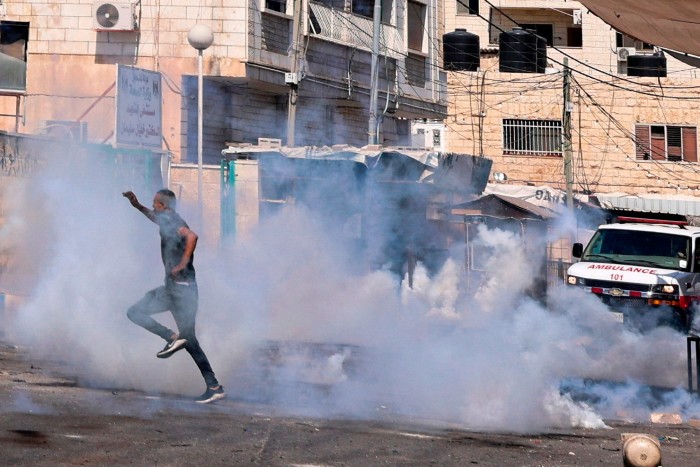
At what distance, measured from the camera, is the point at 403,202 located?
1762 cm

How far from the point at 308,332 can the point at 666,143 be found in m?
25.1

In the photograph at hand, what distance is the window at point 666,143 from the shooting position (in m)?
37.3

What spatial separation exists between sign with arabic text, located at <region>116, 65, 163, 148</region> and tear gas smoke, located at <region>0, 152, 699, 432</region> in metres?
3.30

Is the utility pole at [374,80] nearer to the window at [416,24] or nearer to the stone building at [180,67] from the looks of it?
the stone building at [180,67]

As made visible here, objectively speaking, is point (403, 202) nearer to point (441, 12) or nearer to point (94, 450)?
point (94, 450)

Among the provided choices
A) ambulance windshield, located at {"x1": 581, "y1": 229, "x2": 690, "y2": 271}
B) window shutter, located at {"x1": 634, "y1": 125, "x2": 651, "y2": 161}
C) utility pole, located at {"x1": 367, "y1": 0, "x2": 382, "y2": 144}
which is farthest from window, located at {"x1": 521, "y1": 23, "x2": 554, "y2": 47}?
ambulance windshield, located at {"x1": 581, "y1": 229, "x2": 690, "y2": 271}

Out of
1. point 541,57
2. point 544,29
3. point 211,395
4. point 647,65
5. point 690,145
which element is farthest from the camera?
point 544,29

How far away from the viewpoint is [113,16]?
22.0 meters

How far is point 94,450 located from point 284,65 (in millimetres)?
16797

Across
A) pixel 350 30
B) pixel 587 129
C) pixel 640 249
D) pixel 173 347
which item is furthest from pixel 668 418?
pixel 587 129

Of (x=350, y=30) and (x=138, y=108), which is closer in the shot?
(x=138, y=108)

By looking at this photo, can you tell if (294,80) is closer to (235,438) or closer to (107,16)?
(107,16)

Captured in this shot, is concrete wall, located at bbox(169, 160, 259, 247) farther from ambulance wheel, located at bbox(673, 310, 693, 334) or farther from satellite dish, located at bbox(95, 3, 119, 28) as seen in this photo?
ambulance wheel, located at bbox(673, 310, 693, 334)

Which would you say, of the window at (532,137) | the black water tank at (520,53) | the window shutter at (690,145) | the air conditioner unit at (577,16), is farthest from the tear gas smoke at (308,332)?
the air conditioner unit at (577,16)
